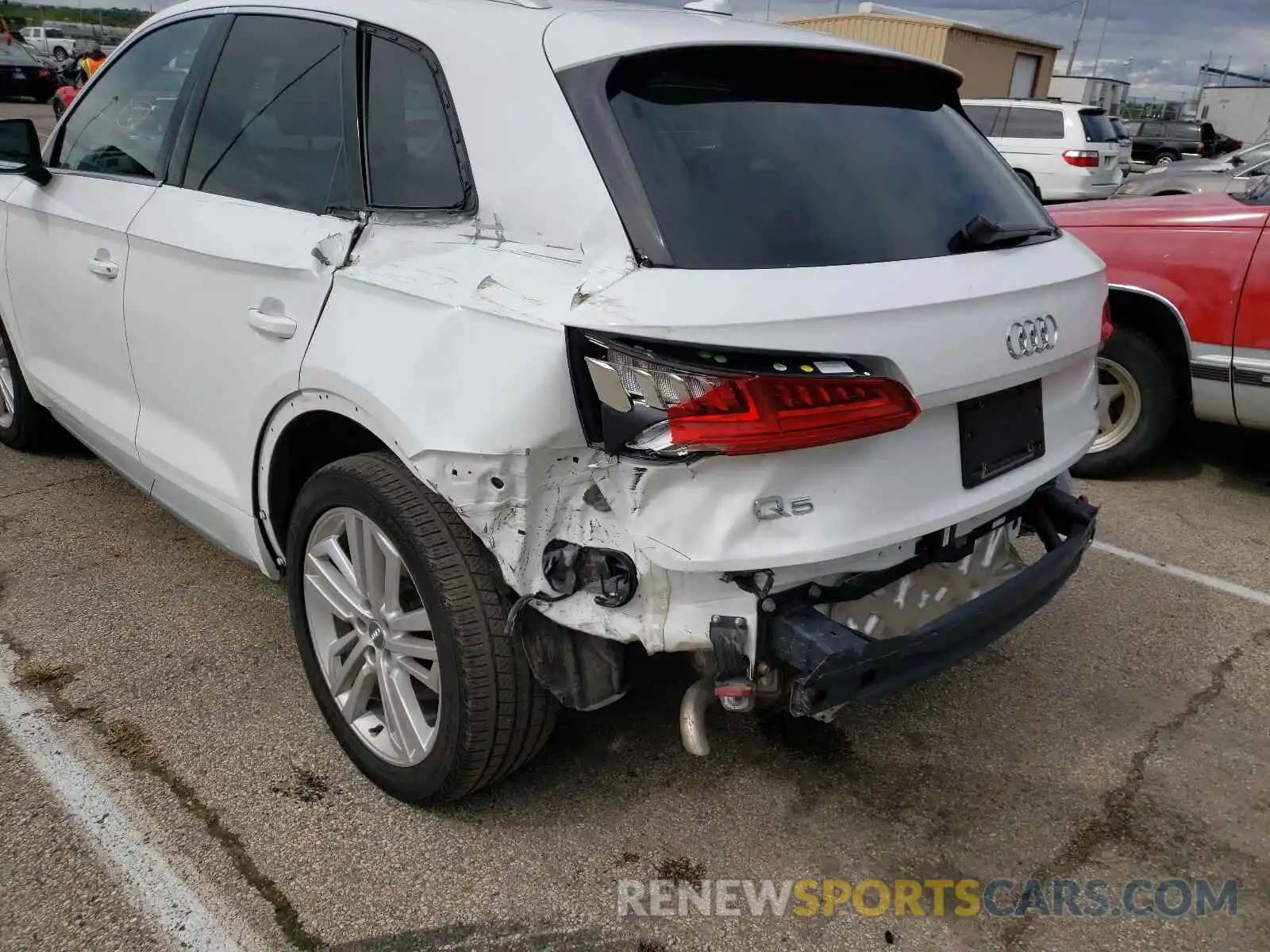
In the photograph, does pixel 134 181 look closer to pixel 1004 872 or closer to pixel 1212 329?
pixel 1004 872

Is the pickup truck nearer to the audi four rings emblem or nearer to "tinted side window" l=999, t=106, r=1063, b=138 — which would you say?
"tinted side window" l=999, t=106, r=1063, b=138

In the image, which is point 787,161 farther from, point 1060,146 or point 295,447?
point 1060,146

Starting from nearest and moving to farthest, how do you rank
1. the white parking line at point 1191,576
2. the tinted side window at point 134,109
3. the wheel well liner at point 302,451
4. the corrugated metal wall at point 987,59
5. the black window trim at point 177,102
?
the wheel well liner at point 302,451
the black window trim at point 177,102
the tinted side window at point 134,109
the white parking line at point 1191,576
the corrugated metal wall at point 987,59

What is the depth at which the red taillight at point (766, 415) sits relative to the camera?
176 cm

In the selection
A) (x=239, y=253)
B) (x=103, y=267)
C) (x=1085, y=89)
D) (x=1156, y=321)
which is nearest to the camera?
(x=239, y=253)

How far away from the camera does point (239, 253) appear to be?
2.56 metres

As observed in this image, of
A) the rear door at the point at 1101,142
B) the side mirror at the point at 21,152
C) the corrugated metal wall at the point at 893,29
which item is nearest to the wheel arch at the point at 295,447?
the side mirror at the point at 21,152

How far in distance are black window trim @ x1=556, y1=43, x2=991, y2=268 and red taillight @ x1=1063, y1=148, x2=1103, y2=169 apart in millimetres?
14391

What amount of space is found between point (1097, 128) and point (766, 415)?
1543 cm

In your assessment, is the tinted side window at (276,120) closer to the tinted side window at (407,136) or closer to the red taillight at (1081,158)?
the tinted side window at (407,136)

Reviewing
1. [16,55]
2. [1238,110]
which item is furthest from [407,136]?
[1238,110]

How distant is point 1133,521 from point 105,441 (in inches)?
164

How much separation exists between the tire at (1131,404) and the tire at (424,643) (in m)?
3.40

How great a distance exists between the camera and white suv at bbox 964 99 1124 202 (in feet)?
47.5
